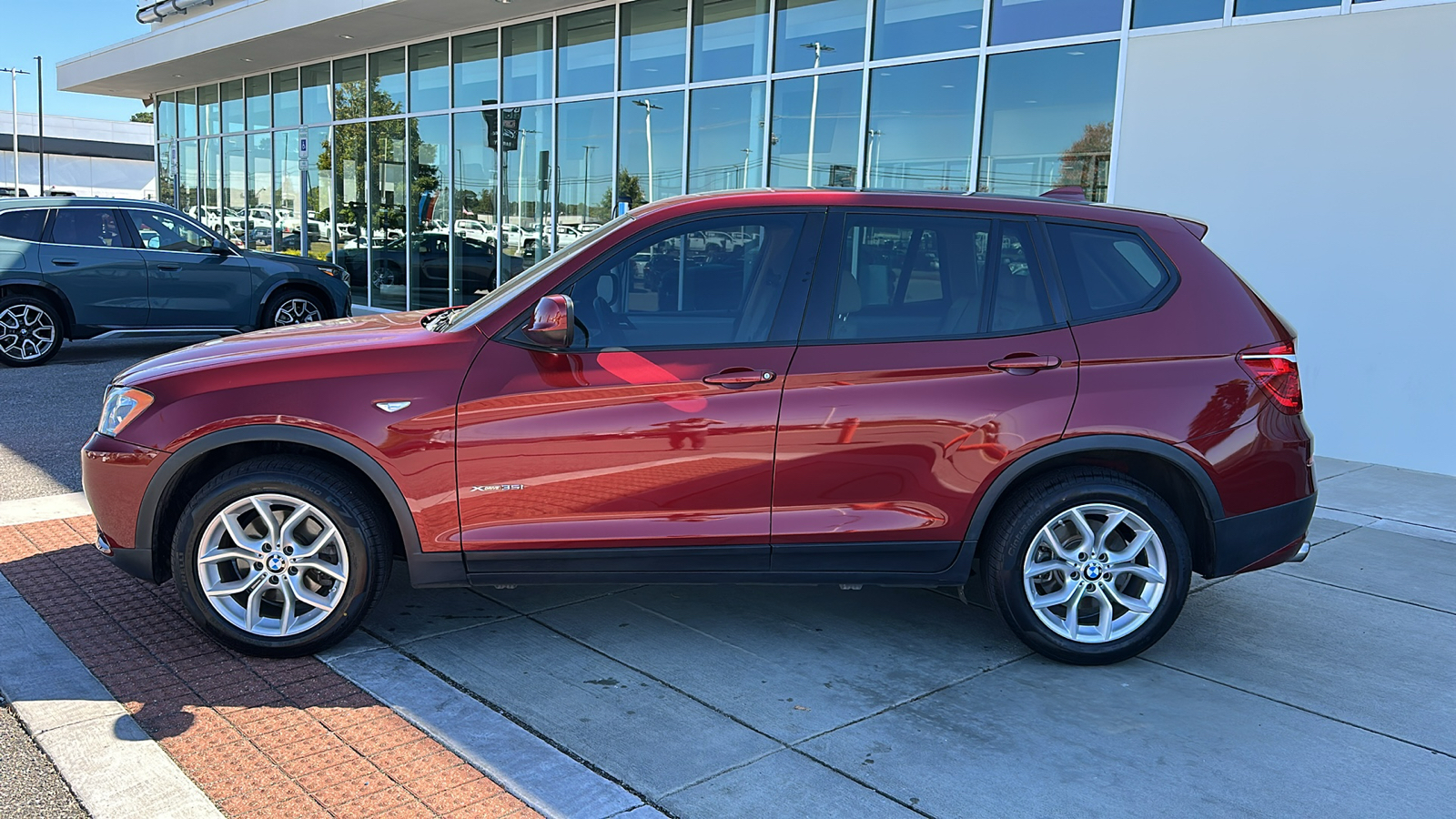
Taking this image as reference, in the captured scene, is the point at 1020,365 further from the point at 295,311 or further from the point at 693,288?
the point at 295,311

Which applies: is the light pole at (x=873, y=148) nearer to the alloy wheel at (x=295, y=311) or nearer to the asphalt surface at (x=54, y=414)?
the alloy wheel at (x=295, y=311)

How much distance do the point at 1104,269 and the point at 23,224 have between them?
1155 cm

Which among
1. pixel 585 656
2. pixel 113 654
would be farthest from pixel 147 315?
pixel 585 656

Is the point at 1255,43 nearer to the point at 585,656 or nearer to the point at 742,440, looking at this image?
the point at 742,440

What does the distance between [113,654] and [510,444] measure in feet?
5.56

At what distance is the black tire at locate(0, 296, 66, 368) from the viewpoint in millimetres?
11477

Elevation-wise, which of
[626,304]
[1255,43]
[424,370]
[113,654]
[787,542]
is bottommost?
[113,654]

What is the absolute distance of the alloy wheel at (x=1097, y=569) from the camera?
13.9 feet

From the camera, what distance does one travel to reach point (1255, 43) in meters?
8.32

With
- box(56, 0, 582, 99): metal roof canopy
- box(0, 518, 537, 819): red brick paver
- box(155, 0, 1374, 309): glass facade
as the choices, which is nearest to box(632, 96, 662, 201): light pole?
box(155, 0, 1374, 309): glass facade

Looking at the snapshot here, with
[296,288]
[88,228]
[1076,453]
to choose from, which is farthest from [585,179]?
[1076,453]

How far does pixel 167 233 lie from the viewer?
1233 centimetres

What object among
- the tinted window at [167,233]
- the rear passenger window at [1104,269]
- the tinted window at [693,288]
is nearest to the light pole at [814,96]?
the tinted window at [167,233]

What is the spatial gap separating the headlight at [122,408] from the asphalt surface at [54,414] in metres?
2.80
